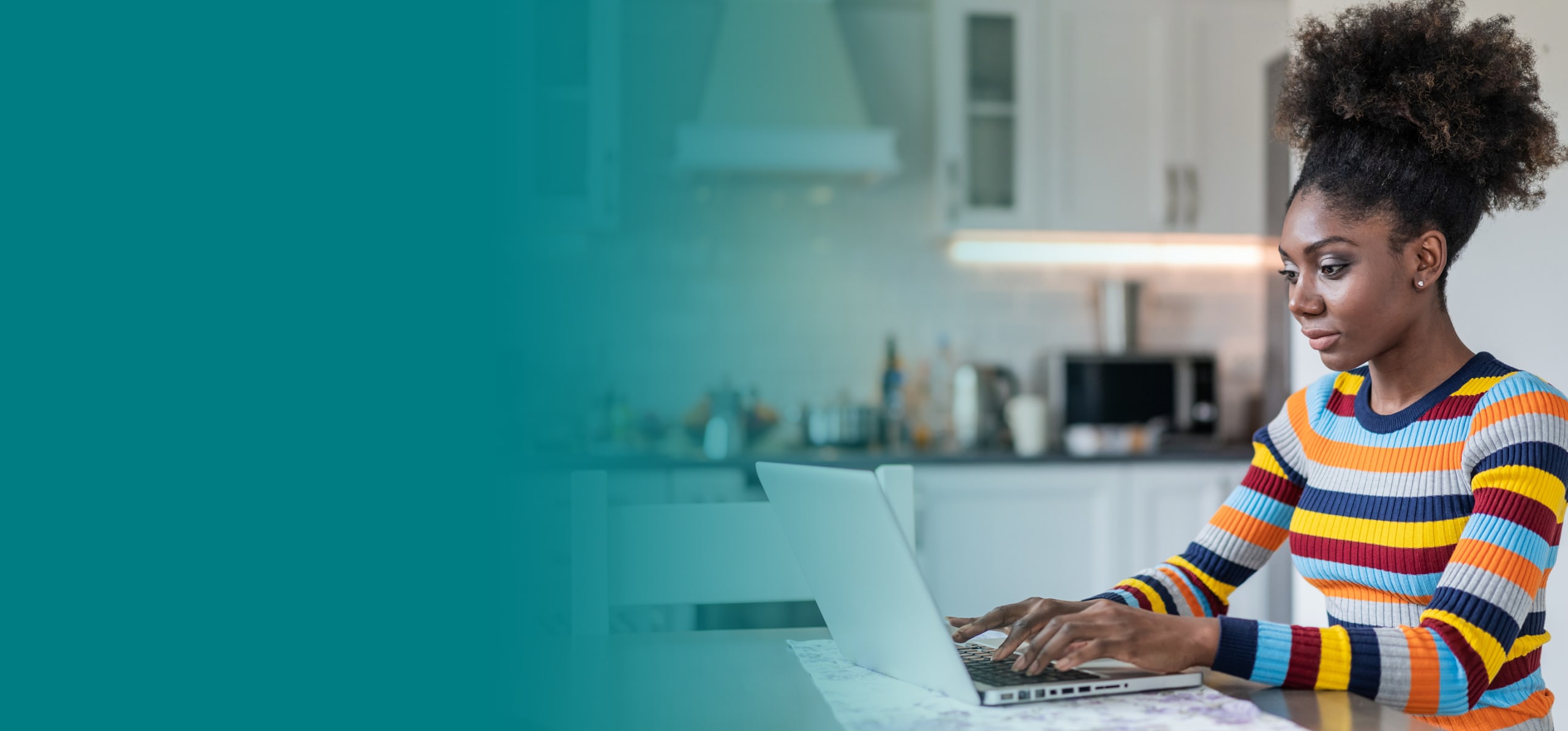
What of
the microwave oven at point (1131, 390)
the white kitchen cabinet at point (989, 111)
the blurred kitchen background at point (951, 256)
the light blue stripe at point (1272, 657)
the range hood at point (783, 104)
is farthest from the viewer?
the microwave oven at point (1131, 390)

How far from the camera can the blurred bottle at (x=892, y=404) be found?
3227mm

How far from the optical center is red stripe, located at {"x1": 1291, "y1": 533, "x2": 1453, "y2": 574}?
1.01 meters

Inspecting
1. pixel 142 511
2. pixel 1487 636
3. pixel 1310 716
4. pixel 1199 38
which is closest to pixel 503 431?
pixel 142 511

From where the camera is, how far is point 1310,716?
833 mm

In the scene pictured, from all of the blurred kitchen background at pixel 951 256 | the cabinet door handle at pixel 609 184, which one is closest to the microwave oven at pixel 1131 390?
the blurred kitchen background at pixel 951 256

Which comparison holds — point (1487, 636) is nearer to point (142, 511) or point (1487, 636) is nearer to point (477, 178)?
point (477, 178)

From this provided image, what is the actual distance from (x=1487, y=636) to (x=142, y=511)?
39.3 inches

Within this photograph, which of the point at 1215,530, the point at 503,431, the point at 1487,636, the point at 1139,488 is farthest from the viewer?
the point at 1139,488

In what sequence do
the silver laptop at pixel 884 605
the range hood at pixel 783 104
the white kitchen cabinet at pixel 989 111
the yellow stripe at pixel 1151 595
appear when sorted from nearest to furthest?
the silver laptop at pixel 884 605
the yellow stripe at pixel 1151 595
the range hood at pixel 783 104
the white kitchen cabinet at pixel 989 111

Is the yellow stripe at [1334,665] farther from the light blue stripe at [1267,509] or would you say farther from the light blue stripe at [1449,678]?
the light blue stripe at [1267,509]

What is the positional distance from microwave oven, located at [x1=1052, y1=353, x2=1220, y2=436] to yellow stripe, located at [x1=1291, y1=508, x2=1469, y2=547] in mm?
2172

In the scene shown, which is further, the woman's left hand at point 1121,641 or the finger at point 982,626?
the finger at point 982,626

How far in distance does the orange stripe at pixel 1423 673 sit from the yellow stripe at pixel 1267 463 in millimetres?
301

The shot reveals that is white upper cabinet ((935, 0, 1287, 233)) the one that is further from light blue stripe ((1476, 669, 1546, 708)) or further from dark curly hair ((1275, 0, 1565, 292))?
light blue stripe ((1476, 669, 1546, 708))
